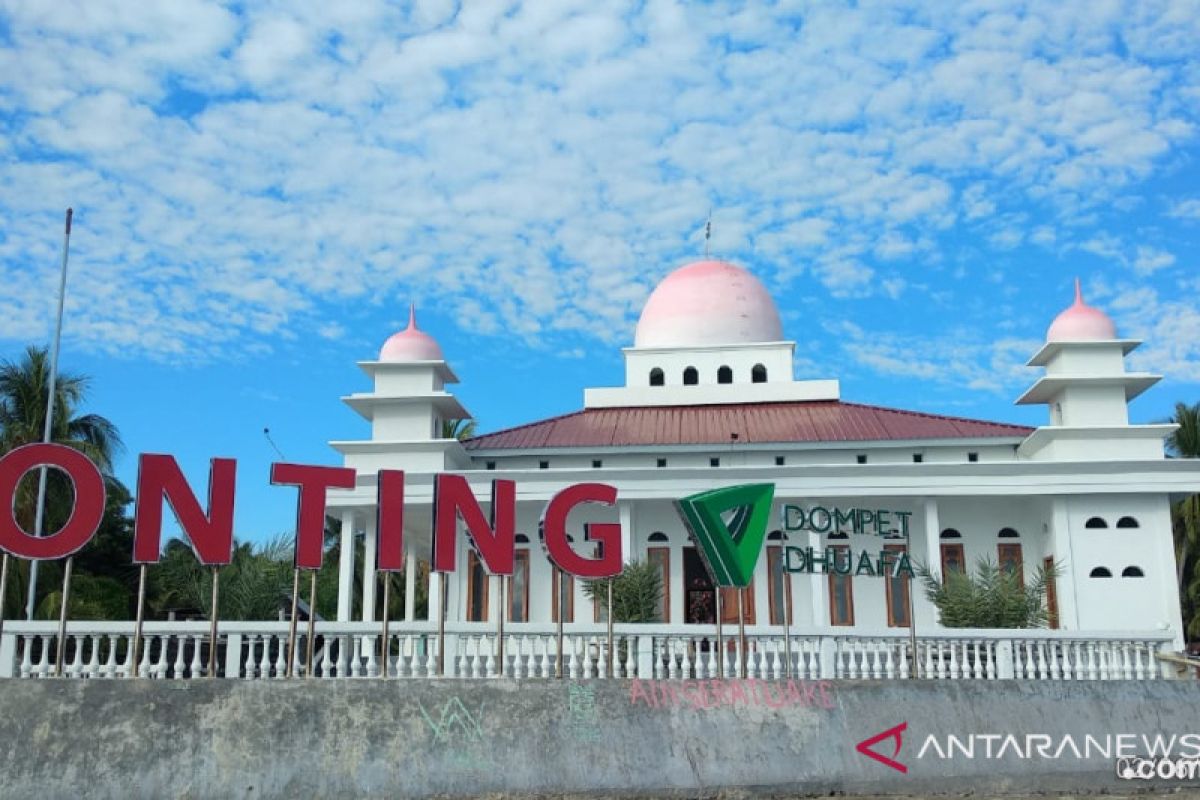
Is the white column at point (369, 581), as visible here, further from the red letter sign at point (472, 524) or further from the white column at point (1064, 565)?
the white column at point (1064, 565)

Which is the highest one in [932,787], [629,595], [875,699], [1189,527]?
[1189,527]

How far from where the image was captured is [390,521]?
15.2 metres

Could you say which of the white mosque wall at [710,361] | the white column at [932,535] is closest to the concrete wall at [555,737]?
the white column at [932,535]

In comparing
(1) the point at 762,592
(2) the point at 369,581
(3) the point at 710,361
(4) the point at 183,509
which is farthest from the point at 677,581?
(4) the point at 183,509

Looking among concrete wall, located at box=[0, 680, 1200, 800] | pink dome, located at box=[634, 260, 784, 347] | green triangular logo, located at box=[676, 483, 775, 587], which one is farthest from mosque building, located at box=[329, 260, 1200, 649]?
concrete wall, located at box=[0, 680, 1200, 800]

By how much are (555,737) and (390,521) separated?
389cm

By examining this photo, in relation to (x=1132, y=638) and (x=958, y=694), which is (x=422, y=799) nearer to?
(x=958, y=694)

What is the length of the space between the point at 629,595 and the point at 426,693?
43.5 feet

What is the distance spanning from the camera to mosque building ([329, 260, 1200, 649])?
28.4 metres

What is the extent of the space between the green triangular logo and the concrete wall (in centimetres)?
226

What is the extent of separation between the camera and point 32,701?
42.6 feet

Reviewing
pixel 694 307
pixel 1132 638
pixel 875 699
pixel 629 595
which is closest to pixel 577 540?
pixel 629 595

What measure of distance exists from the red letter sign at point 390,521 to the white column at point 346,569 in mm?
12774

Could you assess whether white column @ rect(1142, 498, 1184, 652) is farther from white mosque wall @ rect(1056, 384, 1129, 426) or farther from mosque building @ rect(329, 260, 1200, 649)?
white mosque wall @ rect(1056, 384, 1129, 426)
